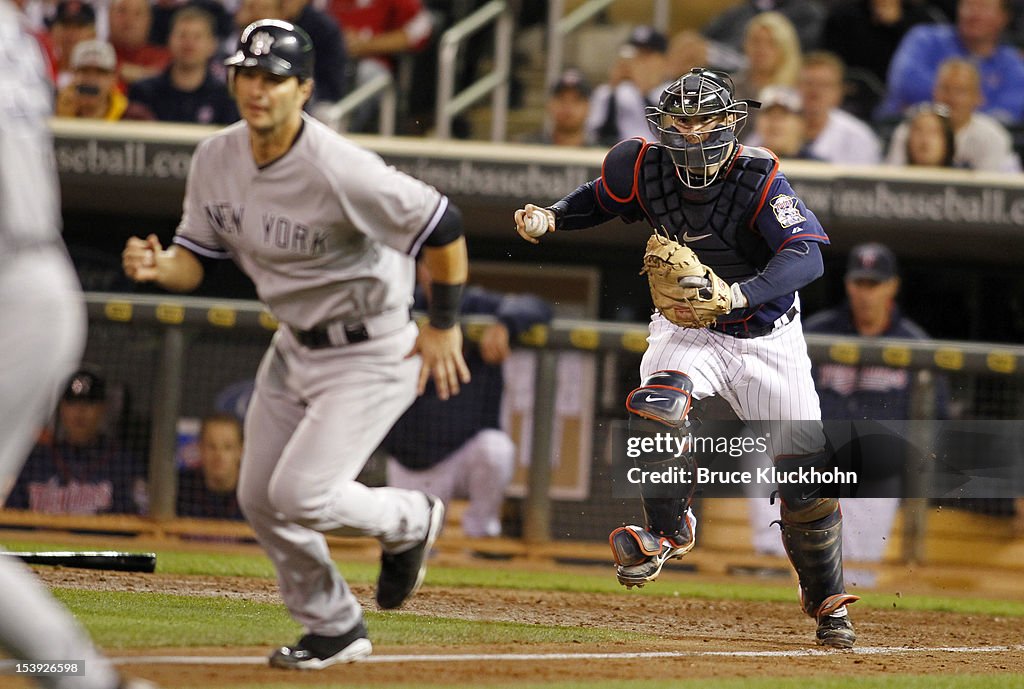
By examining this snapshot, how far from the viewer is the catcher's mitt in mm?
4816

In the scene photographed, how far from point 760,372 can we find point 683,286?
0.52 meters

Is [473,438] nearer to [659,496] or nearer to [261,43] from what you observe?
[659,496]

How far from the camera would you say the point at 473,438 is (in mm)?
7883

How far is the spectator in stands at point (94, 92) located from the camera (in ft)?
30.1

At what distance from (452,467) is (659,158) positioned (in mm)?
3057

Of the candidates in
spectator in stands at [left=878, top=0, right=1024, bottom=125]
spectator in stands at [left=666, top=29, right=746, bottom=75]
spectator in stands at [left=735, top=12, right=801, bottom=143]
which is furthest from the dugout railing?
spectator in stands at [left=666, top=29, right=746, bottom=75]

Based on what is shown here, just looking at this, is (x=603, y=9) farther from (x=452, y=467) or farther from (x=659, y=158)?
(x=659, y=158)

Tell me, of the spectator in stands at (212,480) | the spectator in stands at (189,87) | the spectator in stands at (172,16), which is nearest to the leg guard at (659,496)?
the spectator in stands at (212,480)

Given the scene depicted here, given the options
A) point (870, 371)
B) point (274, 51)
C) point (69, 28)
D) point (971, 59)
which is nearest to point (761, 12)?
point (971, 59)

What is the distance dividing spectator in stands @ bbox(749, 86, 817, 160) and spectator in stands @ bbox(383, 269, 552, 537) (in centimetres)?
183

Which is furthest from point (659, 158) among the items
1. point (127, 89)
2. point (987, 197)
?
point (127, 89)

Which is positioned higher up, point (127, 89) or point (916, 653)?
point (127, 89)

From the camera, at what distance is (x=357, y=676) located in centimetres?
384

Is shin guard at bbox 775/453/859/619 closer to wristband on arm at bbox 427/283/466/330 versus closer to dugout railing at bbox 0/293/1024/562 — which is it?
wristband on arm at bbox 427/283/466/330
